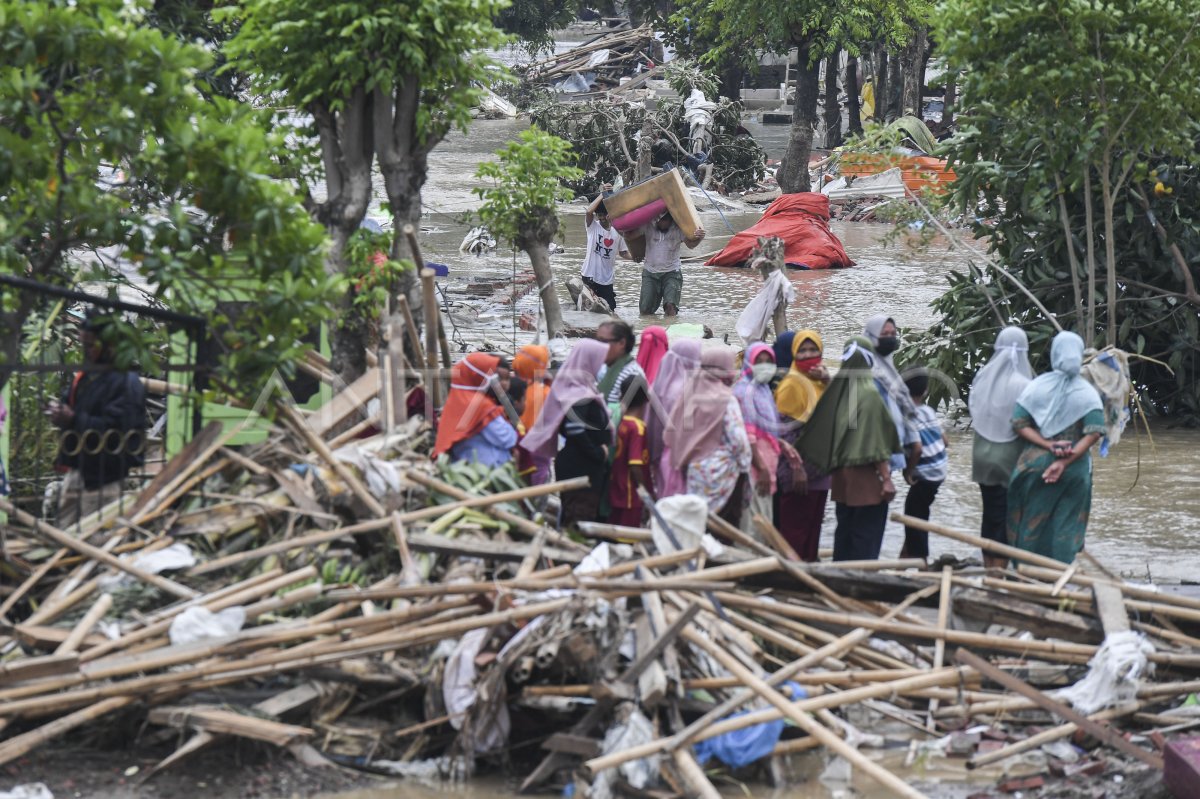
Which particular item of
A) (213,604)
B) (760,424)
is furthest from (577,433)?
(213,604)

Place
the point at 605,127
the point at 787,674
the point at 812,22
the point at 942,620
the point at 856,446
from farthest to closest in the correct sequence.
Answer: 1. the point at 812,22
2. the point at 605,127
3. the point at 856,446
4. the point at 942,620
5. the point at 787,674

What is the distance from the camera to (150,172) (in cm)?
709

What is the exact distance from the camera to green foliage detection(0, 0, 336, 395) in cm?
634

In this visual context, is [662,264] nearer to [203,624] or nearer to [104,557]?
[104,557]

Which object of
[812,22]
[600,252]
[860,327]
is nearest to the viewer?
[600,252]

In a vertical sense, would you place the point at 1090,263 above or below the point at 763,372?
above

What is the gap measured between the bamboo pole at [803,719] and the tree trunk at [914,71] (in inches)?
1059

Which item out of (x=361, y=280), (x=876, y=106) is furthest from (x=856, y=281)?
(x=876, y=106)

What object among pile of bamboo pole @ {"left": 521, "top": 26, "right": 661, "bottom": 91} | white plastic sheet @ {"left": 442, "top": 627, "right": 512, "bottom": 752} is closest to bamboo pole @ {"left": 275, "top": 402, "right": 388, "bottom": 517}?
white plastic sheet @ {"left": 442, "top": 627, "right": 512, "bottom": 752}

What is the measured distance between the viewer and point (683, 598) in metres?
6.36

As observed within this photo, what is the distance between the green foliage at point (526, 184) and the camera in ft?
37.2

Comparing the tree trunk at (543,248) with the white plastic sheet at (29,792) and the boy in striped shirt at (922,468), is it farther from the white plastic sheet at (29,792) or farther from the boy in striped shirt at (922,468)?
the white plastic sheet at (29,792)

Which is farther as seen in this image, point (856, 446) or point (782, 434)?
point (782, 434)

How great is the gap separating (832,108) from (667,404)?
93.5ft
